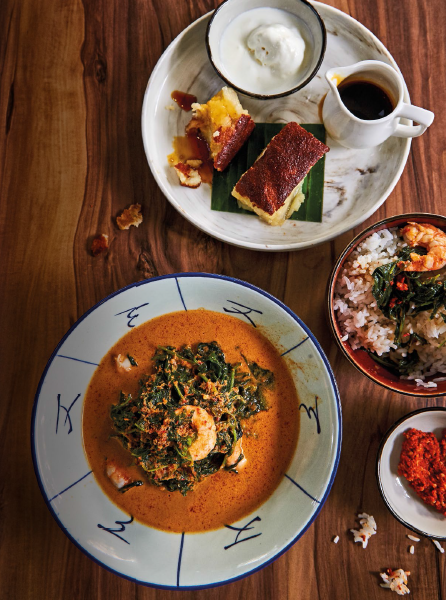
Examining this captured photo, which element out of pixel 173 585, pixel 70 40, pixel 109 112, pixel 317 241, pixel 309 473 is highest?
pixel 70 40

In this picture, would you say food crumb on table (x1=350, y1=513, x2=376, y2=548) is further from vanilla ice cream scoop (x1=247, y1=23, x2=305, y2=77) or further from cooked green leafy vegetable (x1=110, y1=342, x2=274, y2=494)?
vanilla ice cream scoop (x1=247, y1=23, x2=305, y2=77)

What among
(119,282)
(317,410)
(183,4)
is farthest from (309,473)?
(183,4)

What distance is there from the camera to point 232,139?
2.01 metres

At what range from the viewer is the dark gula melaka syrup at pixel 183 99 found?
2.13 m

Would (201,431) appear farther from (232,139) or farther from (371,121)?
(371,121)

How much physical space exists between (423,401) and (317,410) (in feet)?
2.05

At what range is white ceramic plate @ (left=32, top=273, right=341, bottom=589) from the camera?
182cm

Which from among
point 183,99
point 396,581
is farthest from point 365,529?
point 183,99

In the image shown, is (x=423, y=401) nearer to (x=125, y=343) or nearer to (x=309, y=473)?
(x=309, y=473)

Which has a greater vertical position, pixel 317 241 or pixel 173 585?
pixel 317 241

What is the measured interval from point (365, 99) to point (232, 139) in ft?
2.14

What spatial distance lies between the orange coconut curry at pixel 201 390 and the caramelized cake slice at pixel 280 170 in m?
0.56

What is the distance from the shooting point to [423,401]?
2.13m

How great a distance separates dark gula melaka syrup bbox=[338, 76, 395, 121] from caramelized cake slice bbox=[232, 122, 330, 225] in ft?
0.86
